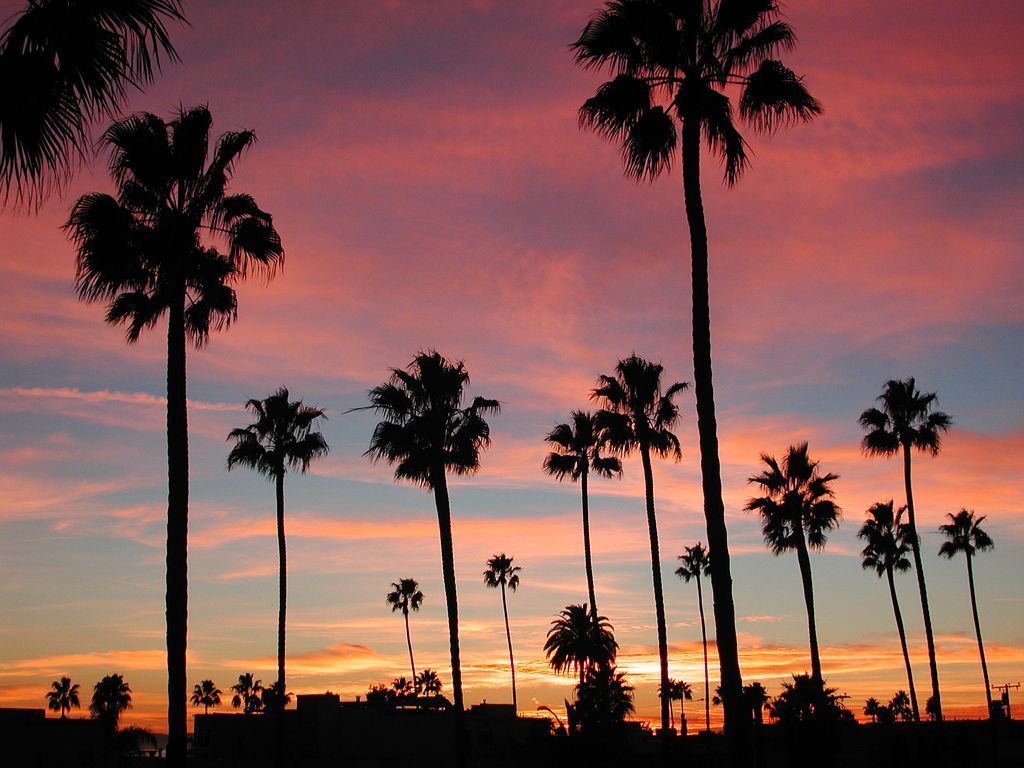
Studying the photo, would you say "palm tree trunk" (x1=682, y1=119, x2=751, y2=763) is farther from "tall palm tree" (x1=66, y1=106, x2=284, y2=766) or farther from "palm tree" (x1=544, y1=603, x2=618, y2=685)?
"palm tree" (x1=544, y1=603, x2=618, y2=685)

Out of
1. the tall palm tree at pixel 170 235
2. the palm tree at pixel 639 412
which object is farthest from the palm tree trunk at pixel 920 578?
the tall palm tree at pixel 170 235

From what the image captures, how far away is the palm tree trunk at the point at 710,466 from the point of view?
16.9m

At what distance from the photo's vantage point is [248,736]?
66.8 m

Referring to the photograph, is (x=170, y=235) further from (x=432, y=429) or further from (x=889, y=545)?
(x=889, y=545)

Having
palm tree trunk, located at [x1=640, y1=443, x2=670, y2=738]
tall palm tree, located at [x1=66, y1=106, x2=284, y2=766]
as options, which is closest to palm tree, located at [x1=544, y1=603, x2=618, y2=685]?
palm tree trunk, located at [x1=640, y1=443, x2=670, y2=738]

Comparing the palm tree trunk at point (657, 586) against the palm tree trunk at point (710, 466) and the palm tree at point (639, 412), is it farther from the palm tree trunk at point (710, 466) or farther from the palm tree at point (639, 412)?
the palm tree trunk at point (710, 466)

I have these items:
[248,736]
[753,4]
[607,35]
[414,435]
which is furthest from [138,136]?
[248,736]

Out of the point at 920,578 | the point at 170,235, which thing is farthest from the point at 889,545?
the point at 170,235

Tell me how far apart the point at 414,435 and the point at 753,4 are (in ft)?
74.1

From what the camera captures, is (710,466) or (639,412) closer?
(710,466)

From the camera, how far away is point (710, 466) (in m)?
18.4

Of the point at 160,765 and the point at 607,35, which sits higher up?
the point at 607,35

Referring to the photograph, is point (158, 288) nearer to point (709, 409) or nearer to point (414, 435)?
point (709, 409)

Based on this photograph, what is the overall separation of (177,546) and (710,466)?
10451mm
